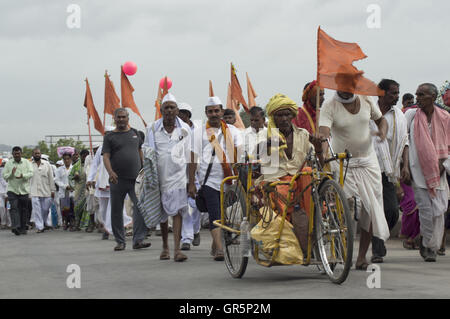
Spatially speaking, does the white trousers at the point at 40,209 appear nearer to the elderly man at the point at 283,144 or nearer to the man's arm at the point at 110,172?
the man's arm at the point at 110,172

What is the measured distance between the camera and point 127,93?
1872 centimetres

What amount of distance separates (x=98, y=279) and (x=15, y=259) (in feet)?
11.1

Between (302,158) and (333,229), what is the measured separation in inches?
41.4

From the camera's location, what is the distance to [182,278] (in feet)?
25.1

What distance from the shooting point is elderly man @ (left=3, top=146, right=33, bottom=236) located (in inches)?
741

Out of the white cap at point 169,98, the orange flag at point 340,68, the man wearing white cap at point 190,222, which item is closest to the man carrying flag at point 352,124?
the orange flag at point 340,68

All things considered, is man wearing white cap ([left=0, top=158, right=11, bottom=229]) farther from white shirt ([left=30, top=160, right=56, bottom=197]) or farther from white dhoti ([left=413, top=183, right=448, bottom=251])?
white dhoti ([left=413, top=183, right=448, bottom=251])

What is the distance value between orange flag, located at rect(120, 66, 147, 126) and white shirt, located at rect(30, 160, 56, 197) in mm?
3458

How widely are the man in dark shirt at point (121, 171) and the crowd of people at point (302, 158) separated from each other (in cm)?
2

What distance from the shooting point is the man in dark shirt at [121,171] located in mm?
11945

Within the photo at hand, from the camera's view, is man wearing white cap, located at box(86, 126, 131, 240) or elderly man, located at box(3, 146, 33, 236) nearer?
man wearing white cap, located at box(86, 126, 131, 240)

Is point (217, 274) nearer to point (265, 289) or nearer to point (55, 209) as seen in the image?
point (265, 289)

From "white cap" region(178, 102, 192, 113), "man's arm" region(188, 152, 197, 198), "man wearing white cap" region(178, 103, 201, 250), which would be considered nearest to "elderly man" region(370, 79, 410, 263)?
"man's arm" region(188, 152, 197, 198)
